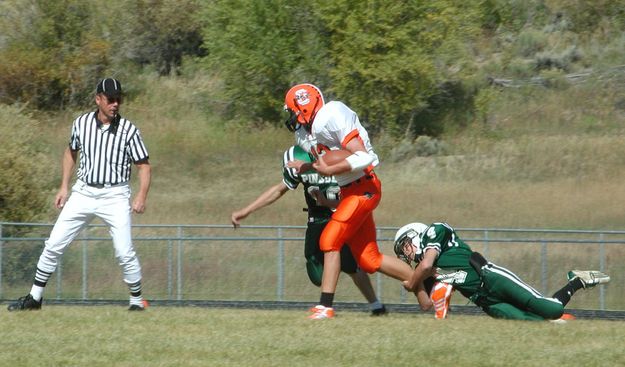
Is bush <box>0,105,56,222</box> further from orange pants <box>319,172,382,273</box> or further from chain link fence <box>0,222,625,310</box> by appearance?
orange pants <box>319,172,382,273</box>

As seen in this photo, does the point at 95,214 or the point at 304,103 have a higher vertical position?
the point at 304,103

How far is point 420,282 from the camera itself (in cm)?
1028

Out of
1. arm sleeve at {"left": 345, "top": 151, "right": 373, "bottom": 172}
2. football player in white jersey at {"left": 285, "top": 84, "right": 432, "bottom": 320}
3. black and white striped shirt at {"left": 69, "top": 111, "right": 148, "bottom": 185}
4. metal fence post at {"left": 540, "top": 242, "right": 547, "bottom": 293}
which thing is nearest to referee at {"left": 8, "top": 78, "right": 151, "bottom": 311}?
black and white striped shirt at {"left": 69, "top": 111, "right": 148, "bottom": 185}

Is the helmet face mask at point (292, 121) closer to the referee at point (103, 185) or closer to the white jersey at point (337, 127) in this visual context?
the white jersey at point (337, 127)

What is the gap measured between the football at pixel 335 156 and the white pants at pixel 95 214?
184cm

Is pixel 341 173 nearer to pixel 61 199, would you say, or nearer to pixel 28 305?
pixel 61 199

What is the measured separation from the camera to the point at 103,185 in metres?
10.1

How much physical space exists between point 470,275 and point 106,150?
331cm

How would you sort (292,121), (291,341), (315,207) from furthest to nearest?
1. (315,207)
2. (292,121)
3. (291,341)

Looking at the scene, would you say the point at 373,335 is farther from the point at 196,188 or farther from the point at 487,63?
the point at 487,63

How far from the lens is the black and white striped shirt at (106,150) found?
396 inches

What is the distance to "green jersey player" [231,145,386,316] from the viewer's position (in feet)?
34.5

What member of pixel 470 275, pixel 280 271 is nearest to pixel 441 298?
pixel 470 275

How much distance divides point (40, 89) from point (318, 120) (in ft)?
105
